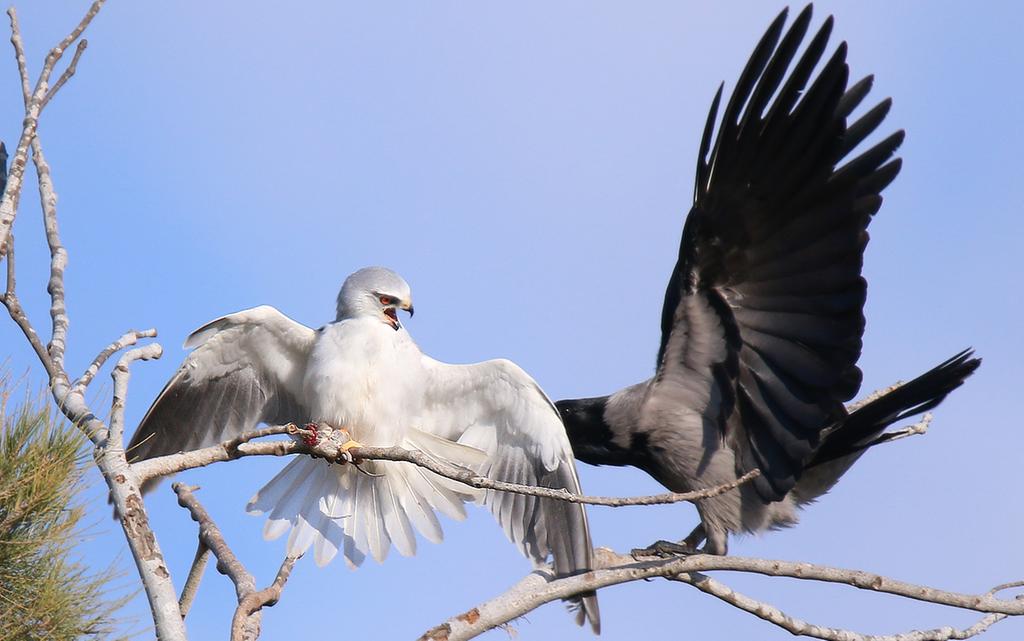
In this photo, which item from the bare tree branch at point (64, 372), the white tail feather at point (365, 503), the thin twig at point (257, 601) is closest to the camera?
the bare tree branch at point (64, 372)

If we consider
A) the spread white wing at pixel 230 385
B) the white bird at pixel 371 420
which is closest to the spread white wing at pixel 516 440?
the white bird at pixel 371 420

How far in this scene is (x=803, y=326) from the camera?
176 inches

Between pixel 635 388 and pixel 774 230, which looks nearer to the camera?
pixel 774 230

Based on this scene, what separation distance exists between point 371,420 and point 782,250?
180 centimetres

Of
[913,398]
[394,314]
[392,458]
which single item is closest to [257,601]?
[392,458]

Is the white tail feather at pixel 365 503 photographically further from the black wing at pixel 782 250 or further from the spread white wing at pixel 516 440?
the black wing at pixel 782 250

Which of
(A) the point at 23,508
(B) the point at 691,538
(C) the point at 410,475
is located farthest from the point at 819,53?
(A) the point at 23,508

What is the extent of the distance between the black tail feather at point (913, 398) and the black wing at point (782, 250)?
0.13 metres

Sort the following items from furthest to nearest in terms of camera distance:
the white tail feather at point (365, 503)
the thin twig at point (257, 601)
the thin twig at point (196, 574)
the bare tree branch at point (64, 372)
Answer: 1. the white tail feather at point (365, 503)
2. the thin twig at point (196, 574)
3. the thin twig at point (257, 601)
4. the bare tree branch at point (64, 372)

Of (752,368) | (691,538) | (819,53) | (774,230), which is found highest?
(819,53)

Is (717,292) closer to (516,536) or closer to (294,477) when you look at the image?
(516,536)

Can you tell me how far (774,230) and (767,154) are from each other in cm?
30

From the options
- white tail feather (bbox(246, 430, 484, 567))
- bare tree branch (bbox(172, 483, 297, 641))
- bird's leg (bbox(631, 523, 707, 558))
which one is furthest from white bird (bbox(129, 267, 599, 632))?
bare tree branch (bbox(172, 483, 297, 641))

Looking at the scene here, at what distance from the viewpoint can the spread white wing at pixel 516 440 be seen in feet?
15.6
